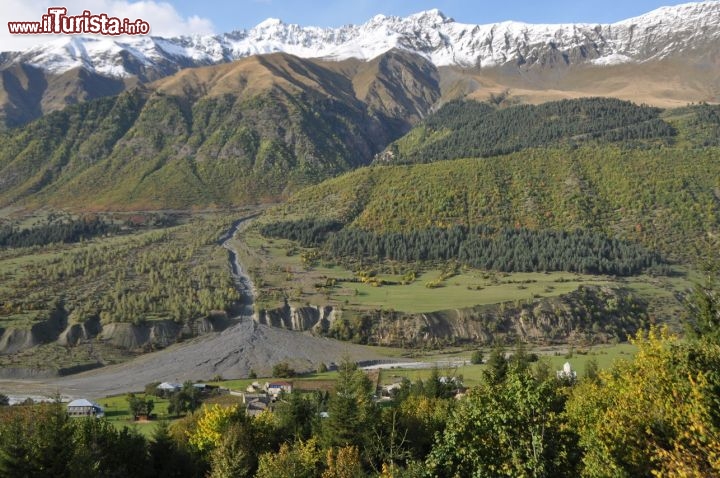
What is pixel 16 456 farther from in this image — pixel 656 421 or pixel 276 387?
pixel 276 387

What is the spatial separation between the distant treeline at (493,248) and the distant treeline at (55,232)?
196ft

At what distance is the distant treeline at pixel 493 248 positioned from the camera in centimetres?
13950

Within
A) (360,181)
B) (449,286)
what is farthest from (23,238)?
(449,286)

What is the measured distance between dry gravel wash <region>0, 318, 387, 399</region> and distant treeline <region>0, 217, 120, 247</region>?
9310cm

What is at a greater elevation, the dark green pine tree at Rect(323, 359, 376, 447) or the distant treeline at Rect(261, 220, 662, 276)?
the distant treeline at Rect(261, 220, 662, 276)

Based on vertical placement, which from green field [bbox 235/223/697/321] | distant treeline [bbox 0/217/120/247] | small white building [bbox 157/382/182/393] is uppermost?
distant treeline [bbox 0/217/120/247]

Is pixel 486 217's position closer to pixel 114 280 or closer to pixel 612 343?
pixel 612 343

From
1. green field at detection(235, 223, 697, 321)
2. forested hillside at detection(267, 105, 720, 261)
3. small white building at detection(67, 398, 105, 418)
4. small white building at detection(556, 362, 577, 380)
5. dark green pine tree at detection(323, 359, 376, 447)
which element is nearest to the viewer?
dark green pine tree at detection(323, 359, 376, 447)

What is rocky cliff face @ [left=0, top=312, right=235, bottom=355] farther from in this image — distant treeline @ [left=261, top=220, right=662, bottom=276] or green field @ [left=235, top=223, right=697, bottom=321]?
distant treeline @ [left=261, top=220, right=662, bottom=276]

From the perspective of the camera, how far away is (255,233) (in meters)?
176

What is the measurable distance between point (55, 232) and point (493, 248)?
125 metres

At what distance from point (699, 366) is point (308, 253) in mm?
131975

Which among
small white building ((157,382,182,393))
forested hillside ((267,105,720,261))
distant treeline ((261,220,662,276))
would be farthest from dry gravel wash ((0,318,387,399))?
forested hillside ((267,105,720,261))

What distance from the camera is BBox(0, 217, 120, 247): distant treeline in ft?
574
